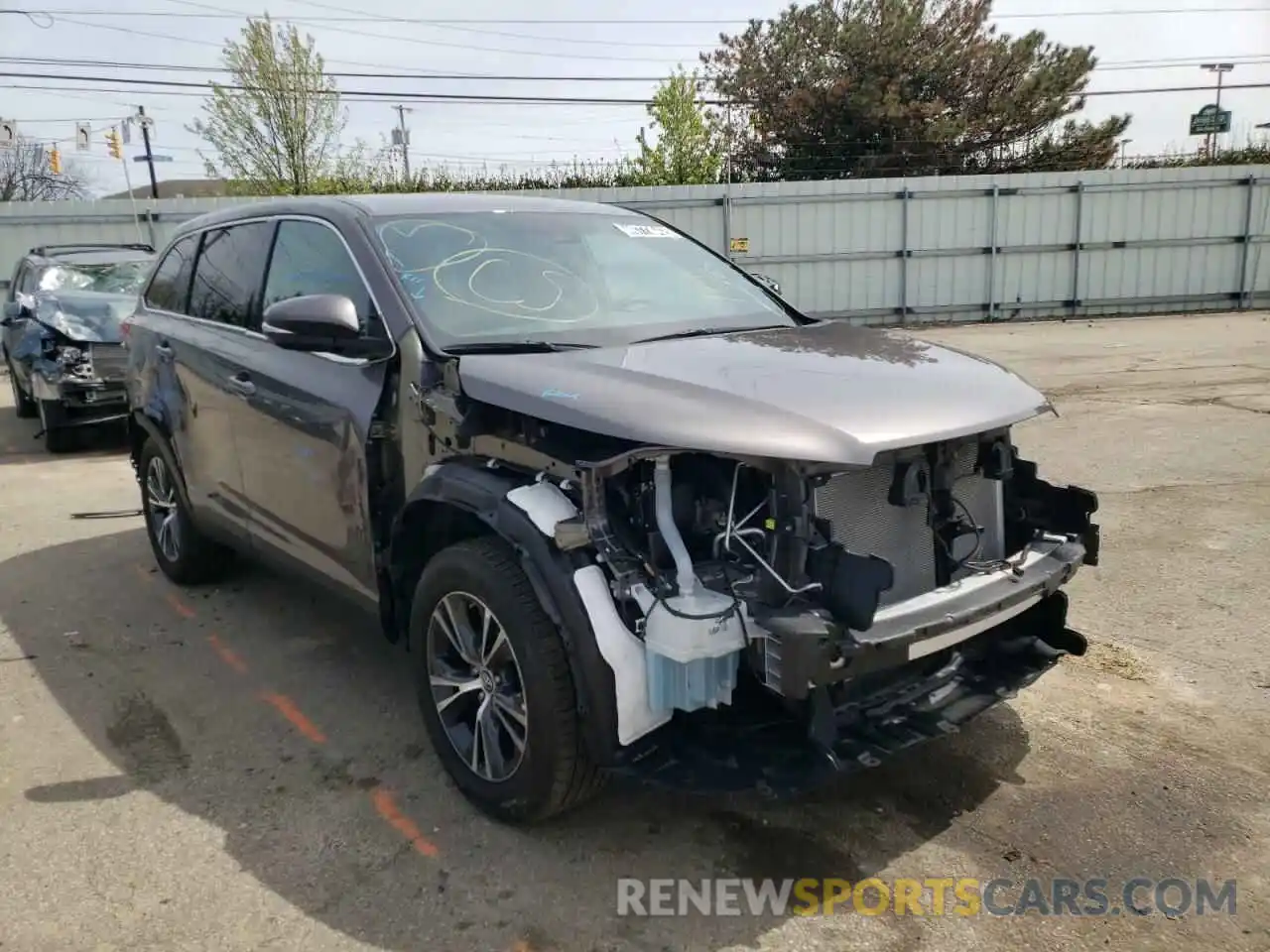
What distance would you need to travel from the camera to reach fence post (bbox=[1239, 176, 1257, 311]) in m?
18.0

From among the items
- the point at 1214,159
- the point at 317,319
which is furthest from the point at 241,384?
the point at 1214,159

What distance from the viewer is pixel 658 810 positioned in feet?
10.2

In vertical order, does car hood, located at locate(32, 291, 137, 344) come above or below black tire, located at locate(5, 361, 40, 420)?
above

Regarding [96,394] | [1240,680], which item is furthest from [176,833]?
[96,394]

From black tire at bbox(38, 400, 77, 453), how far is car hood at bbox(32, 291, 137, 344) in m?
0.63

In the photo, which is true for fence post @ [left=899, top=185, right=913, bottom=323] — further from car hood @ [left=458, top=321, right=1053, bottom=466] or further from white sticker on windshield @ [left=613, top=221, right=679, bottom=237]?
car hood @ [left=458, top=321, right=1053, bottom=466]

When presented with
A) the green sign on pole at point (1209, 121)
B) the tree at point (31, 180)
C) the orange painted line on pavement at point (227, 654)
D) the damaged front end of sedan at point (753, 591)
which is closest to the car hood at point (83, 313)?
the orange painted line on pavement at point (227, 654)

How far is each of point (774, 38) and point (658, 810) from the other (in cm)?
3514

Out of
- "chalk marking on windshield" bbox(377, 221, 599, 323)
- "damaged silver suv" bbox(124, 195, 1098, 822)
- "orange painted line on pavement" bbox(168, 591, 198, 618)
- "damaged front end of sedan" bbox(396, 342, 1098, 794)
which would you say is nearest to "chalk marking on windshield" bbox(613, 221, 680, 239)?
"damaged silver suv" bbox(124, 195, 1098, 822)

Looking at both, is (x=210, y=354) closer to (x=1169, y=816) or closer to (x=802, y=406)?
(x=802, y=406)

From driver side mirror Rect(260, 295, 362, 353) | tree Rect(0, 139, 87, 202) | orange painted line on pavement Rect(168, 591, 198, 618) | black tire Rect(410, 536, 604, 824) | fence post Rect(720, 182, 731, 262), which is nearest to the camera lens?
black tire Rect(410, 536, 604, 824)

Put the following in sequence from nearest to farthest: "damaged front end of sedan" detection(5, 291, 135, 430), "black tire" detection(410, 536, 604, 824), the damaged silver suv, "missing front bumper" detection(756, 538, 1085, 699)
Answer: "missing front bumper" detection(756, 538, 1085, 699) → the damaged silver suv → "black tire" detection(410, 536, 604, 824) → "damaged front end of sedan" detection(5, 291, 135, 430)

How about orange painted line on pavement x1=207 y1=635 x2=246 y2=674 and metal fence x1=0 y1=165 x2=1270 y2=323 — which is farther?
metal fence x1=0 y1=165 x2=1270 y2=323

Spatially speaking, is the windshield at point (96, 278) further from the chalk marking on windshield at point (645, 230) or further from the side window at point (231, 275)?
the chalk marking on windshield at point (645, 230)
